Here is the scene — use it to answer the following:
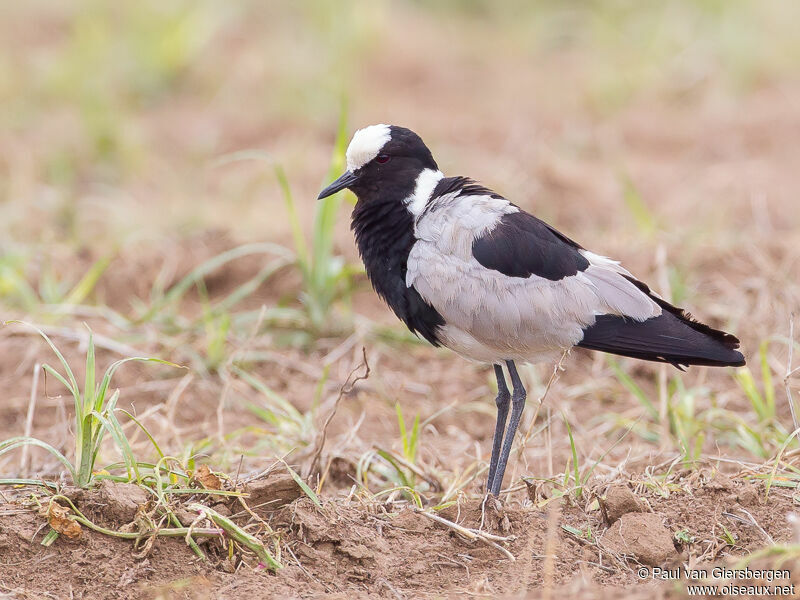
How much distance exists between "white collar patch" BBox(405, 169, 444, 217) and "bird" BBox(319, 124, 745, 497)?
25 millimetres

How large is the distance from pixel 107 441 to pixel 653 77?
6.49 metres

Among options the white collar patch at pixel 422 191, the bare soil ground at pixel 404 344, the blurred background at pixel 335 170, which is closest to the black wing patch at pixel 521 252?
the white collar patch at pixel 422 191

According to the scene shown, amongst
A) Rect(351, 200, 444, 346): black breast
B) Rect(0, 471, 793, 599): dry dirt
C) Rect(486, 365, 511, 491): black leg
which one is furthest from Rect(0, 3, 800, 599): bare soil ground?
Rect(351, 200, 444, 346): black breast

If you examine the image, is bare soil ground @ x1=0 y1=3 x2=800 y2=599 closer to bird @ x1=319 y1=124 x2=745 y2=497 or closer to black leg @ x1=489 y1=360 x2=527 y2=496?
black leg @ x1=489 y1=360 x2=527 y2=496

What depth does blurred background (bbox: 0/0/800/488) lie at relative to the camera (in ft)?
15.0

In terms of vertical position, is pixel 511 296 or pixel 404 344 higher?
pixel 511 296

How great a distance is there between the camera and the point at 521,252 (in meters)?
3.37

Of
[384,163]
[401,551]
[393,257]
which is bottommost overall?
[401,551]

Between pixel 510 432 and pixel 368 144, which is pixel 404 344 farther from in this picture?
pixel 510 432

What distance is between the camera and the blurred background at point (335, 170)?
4586 mm

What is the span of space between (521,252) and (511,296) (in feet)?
0.48

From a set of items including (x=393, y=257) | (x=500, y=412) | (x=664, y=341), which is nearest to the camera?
(x=664, y=341)

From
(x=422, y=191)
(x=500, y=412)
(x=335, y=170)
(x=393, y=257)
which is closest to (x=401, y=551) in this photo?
(x=500, y=412)

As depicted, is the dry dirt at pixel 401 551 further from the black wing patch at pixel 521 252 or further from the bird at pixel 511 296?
the black wing patch at pixel 521 252
